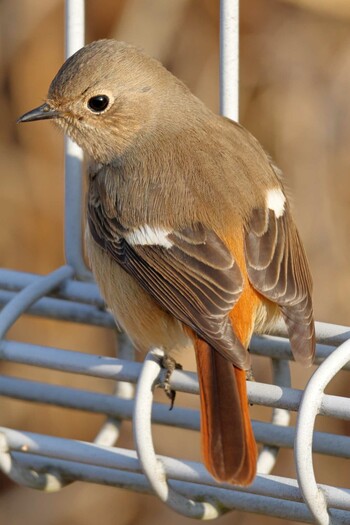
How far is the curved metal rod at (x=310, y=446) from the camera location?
7.10 feet

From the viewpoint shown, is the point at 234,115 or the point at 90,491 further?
the point at 90,491

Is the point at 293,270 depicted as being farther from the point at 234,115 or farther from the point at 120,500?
the point at 120,500

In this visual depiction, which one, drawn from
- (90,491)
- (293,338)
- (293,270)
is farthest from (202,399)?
(90,491)

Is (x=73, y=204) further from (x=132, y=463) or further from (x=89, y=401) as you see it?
(x=132, y=463)

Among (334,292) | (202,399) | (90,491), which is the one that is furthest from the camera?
(90,491)

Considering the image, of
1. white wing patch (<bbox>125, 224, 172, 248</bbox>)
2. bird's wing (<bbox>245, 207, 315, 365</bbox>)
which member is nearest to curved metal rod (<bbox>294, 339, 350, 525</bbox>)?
bird's wing (<bbox>245, 207, 315, 365</bbox>)

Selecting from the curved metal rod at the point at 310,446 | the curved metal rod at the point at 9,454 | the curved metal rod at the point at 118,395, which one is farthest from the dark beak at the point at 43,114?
the curved metal rod at the point at 310,446

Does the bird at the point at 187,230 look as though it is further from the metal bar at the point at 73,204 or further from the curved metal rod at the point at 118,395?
the curved metal rod at the point at 118,395

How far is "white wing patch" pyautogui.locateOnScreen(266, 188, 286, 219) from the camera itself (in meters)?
2.93

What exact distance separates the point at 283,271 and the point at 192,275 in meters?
0.23

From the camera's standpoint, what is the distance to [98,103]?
10.6ft

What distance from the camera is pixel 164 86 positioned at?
333 cm

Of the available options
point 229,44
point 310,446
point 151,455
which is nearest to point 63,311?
point 151,455

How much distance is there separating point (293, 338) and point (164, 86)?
1.10 meters
